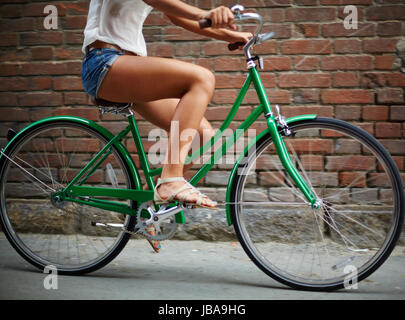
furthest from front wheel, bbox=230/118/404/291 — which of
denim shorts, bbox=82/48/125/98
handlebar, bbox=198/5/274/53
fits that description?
denim shorts, bbox=82/48/125/98

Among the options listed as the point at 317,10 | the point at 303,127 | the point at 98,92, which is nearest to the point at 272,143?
the point at 303,127

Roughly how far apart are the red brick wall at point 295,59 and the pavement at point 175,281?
95 cm

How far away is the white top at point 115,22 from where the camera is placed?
2.42 meters

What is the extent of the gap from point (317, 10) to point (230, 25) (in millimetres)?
1373

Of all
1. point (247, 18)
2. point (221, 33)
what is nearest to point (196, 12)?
point (247, 18)

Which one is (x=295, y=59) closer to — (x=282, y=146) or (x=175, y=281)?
(x=282, y=146)

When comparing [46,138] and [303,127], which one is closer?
[303,127]

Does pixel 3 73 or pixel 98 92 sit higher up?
pixel 3 73

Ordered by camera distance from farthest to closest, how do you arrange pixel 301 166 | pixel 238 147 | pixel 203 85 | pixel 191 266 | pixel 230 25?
pixel 238 147
pixel 191 266
pixel 301 166
pixel 203 85
pixel 230 25

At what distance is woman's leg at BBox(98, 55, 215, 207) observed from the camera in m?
2.37

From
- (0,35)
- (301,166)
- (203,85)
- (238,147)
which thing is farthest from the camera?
(0,35)

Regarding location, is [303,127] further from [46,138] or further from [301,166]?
[46,138]

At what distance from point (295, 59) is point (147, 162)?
1.37 meters

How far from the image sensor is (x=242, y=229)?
2525 millimetres
